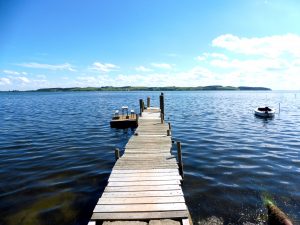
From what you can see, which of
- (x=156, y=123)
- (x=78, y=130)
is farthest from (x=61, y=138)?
(x=156, y=123)

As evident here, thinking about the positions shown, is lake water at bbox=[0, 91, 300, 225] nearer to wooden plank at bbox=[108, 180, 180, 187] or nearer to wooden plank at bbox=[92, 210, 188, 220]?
wooden plank at bbox=[108, 180, 180, 187]

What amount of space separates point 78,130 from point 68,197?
17841 millimetres

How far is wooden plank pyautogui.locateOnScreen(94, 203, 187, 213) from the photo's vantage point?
8.16m

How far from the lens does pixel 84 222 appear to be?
9.85 m

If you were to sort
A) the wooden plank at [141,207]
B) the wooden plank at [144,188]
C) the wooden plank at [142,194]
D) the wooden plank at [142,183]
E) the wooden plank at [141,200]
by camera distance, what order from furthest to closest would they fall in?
the wooden plank at [142,183] → the wooden plank at [144,188] → the wooden plank at [142,194] → the wooden plank at [141,200] → the wooden plank at [141,207]

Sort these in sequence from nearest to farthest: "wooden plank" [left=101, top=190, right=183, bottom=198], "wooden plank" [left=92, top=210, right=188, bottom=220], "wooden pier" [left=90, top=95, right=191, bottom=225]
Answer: "wooden plank" [left=92, top=210, right=188, bottom=220] < "wooden pier" [left=90, top=95, right=191, bottom=225] < "wooden plank" [left=101, top=190, right=183, bottom=198]

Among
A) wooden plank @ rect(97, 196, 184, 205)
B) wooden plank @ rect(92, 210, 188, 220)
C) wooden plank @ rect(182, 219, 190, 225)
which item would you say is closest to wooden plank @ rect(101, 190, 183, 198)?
wooden plank @ rect(97, 196, 184, 205)

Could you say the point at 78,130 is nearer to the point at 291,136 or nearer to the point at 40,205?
the point at 40,205

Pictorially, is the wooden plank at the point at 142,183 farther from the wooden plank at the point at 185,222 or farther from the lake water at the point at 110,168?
the wooden plank at the point at 185,222

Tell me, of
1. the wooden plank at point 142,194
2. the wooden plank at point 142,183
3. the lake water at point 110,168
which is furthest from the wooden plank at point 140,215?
the lake water at point 110,168

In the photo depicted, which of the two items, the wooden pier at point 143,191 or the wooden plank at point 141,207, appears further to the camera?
the wooden plank at point 141,207

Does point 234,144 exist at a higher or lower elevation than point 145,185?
lower

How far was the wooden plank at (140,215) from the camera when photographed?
780cm

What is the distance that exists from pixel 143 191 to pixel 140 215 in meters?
1.65
